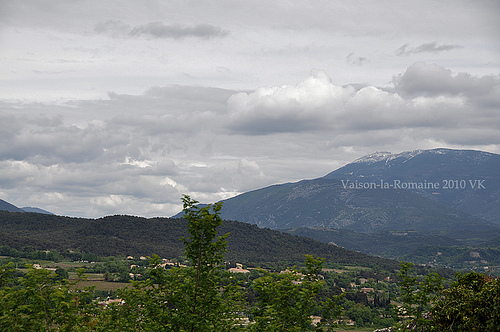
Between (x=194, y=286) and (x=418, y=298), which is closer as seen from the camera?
(x=194, y=286)

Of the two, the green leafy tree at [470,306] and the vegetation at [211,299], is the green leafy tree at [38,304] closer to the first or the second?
the vegetation at [211,299]

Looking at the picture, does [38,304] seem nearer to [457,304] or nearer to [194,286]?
[194,286]

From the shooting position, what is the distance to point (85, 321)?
68.1 feet

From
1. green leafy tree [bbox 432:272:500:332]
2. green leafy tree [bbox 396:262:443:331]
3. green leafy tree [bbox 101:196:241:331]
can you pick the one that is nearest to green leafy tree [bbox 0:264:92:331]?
green leafy tree [bbox 101:196:241:331]

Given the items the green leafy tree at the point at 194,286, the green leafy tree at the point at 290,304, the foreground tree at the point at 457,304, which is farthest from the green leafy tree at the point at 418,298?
the green leafy tree at the point at 194,286

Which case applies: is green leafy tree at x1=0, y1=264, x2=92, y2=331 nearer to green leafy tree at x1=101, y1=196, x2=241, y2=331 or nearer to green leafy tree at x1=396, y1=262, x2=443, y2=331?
green leafy tree at x1=101, y1=196, x2=241, y2=331

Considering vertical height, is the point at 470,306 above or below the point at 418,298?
above

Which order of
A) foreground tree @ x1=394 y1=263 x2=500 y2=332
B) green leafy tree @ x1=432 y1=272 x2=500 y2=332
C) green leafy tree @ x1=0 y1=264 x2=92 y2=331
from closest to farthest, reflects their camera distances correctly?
green leafy tree @ x1=432 y1=272 x2=500 y2=332 → foreground tree @ x1=394 y1=263 x2=500 y2=332 → green leafy tree @ x1=0 y1=264 x2=92 y2=331

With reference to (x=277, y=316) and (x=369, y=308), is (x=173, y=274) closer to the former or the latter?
(x=277, y=316)

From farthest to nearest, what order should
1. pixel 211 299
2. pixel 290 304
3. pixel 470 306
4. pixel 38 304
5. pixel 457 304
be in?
pixel 290 304
pixel 211 299
pixel 38 304
pixel 457 304
pixel 470 306

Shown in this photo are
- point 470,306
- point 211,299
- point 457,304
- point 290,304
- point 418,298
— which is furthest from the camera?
point 418,298

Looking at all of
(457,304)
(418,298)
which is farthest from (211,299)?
(457,304)

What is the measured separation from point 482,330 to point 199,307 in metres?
10.5

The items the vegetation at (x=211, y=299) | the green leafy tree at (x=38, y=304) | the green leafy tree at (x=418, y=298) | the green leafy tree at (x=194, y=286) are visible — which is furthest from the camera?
the green leafy tree at (x=418, y=298)
